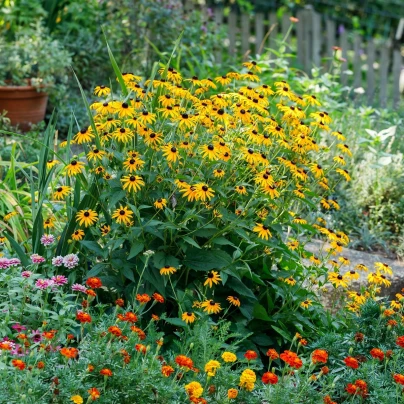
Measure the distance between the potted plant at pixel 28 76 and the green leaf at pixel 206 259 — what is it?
11.2ft

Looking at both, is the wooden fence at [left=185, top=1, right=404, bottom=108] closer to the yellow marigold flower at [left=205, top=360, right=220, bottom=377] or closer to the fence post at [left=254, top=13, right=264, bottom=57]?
the fence post at [left=254, top=13, right=264, bottom=57]

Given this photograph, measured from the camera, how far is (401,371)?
3053mm

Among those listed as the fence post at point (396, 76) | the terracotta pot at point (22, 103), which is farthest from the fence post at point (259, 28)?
the terracotta pot at point (22, 103)

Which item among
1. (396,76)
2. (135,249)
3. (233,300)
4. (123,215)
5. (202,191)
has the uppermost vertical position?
(202,191)

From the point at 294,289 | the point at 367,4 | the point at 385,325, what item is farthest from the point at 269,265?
the point at 367,4

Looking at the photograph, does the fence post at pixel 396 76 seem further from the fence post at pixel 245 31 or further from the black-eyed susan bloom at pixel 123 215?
the black-eyed susan bloom at pixel 123 215

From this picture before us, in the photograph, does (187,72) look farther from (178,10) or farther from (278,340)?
(278,340)

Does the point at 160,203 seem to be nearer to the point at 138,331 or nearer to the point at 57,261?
the point at 57,261

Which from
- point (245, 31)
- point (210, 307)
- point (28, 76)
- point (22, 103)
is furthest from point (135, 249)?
point (245, 31)

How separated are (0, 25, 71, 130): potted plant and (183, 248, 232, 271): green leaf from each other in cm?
341

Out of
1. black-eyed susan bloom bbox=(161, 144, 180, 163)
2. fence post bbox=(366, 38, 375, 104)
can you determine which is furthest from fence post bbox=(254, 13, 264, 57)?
black-eyed susan bloom bbox=(161, 144, 180, 163)

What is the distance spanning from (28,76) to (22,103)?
336 mm

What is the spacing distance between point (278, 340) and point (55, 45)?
4.01 meters

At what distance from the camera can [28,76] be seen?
674 cm
